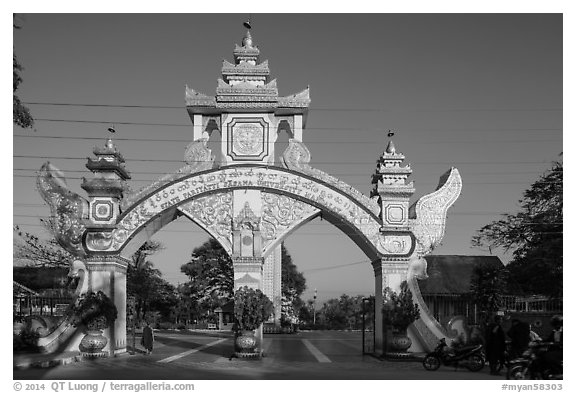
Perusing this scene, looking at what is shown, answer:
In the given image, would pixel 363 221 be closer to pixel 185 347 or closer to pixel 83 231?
pixel 83 231

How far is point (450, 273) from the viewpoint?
84.3 ft

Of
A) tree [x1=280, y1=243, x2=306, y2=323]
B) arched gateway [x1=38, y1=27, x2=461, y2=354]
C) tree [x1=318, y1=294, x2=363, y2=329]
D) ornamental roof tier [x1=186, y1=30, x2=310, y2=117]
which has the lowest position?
tree [x1=318, y1=294, x2=363, y2=329]

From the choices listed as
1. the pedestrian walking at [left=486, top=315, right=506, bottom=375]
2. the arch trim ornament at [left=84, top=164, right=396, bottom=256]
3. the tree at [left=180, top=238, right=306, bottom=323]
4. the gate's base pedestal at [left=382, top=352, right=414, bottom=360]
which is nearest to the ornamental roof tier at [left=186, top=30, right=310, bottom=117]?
the arch trim ornament at [left=84, top=164, right=396, bottom=256]

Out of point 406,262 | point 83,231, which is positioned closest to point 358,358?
point 406,262

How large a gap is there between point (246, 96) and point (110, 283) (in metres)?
4.79

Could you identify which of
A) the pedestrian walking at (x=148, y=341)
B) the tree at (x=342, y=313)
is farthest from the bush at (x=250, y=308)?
the tree at (x=342, y=313)

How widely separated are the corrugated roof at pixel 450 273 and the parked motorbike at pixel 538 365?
45.2 feet

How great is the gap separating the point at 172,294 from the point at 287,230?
73.7ft

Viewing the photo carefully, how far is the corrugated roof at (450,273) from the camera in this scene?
24688 millimetres

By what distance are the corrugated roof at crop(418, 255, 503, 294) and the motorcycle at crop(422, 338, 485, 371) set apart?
11.9 meters

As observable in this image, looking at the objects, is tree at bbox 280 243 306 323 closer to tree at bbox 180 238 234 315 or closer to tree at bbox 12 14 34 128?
tree at bbox 180 238 234 315

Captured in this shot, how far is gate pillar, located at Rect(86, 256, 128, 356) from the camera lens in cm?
1472

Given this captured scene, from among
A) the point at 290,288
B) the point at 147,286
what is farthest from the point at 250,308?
the point at 290,288

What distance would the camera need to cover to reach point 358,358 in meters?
15.3
